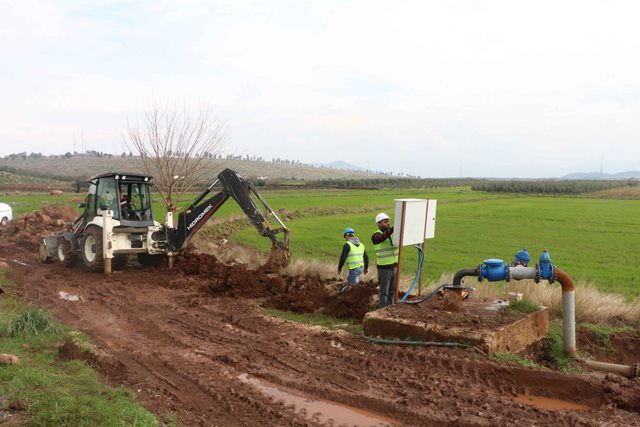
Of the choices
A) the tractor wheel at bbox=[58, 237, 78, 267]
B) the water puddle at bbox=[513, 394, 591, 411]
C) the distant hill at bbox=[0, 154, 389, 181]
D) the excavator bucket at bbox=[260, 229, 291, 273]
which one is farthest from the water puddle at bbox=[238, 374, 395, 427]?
the distant hill at bbox=[0, 154, 389, 181]

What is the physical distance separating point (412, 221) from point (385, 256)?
788mm

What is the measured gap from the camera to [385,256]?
9.59 m

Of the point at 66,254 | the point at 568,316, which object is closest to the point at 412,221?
the point at 568,316

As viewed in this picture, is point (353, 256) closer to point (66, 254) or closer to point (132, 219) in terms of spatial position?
point (132, 219)

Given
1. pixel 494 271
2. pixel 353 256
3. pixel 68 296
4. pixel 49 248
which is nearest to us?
pixel 494 271

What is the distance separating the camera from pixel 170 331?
9.16 meters

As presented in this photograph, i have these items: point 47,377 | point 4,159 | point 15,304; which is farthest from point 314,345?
point 4,159

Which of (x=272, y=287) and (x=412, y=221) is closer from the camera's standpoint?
(x=412, y=221)

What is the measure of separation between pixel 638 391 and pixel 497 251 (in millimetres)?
16477

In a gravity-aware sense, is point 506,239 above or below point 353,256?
below

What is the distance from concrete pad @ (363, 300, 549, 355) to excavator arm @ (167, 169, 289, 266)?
4.36 metres

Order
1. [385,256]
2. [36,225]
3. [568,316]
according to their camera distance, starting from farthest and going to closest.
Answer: [36,225] < [385,256] < [568,316]

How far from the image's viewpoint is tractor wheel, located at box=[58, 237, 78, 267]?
52.3 ft

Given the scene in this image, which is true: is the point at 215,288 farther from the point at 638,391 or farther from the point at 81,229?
the point at 638,391
